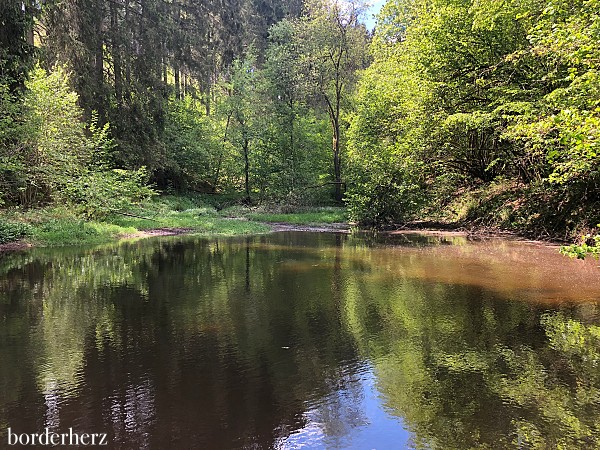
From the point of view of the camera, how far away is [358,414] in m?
3.84

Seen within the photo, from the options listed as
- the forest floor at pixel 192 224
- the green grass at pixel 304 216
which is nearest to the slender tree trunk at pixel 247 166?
the forest floor at pixel 192 224

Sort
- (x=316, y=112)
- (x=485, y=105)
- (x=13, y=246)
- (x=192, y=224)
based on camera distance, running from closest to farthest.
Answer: (x=13, y=246) → (x=485, y=105) → (x=192, y=224) → (x=316, y=112)

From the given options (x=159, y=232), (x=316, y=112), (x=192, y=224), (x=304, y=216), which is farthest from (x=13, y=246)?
(x=316, y=112)

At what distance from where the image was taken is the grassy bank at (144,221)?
1459 cm

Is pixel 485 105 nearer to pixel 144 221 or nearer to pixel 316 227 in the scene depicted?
pixel 316 227

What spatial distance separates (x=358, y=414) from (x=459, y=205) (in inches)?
675

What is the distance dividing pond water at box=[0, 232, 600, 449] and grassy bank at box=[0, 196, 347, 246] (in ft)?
16.0

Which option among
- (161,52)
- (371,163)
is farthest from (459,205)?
(161,52)

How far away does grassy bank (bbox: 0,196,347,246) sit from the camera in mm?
14586

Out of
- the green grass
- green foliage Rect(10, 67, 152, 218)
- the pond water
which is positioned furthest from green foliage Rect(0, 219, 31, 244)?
the green grass

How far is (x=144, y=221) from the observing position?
2047cm

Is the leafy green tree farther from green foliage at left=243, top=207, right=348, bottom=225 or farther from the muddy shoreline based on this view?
the muddy shoreline

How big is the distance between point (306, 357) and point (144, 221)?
17.0 m

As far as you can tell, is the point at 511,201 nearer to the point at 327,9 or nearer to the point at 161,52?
the point at 327,9
